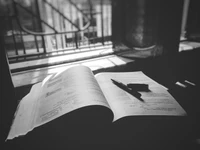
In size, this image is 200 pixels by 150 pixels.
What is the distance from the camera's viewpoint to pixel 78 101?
1.43ft

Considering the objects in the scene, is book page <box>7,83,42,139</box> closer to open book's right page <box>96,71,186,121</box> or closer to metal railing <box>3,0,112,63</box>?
open book's right page <box>96,71,186,121</box>

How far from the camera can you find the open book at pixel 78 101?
433mm

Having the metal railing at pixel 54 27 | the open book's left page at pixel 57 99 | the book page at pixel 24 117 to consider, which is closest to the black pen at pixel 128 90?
the open book's left page at pixel 57 99

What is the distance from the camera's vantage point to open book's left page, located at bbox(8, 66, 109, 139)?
0.43m

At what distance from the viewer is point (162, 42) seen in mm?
1149

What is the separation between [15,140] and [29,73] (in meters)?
0.67

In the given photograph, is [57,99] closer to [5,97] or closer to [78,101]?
[78,101]

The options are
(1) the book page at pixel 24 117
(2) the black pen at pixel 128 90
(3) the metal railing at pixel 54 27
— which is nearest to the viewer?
(1) the book page at pixel 24 117

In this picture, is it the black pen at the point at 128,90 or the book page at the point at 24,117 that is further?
the black pen at the point at 128,90

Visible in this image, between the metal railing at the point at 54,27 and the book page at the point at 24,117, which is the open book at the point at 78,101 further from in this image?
the metal railing at the point at 54,27

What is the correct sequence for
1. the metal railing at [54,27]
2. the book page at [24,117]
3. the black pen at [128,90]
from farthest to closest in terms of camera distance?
the metal railing at [54,27] → the black pen at [128,90] → the book page at [24,117]

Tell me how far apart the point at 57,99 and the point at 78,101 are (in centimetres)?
10

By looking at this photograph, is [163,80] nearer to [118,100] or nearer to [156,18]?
[156,18]

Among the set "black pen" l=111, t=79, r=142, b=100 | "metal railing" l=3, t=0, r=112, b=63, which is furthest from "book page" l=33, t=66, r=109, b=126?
"metal railing" l=3, t=0, r=112, b=63
